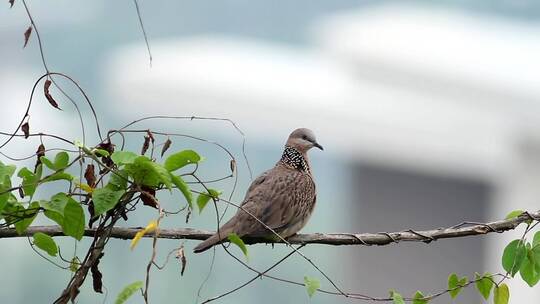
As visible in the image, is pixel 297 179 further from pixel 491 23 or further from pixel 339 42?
pixel 491 23

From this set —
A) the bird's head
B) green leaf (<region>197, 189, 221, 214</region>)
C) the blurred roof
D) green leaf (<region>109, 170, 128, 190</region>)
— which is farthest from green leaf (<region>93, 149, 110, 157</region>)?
the blurred roof

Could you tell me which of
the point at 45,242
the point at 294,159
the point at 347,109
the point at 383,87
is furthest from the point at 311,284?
the point at 347,109

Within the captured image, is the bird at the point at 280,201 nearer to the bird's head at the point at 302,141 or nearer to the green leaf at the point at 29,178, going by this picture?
the bird's head at the point at 302,141

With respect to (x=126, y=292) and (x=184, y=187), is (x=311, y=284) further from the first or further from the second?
(x=126, y=292)

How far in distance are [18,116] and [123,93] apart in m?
3.40

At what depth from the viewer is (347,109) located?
1961cm

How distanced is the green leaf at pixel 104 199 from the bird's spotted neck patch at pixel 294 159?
2327 mm

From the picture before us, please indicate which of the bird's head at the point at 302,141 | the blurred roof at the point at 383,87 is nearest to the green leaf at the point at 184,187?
the bird's head at the point at 302,141

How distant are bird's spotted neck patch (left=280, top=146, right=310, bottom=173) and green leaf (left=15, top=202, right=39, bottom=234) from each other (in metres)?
2.33

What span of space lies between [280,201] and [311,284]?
1.60 metres

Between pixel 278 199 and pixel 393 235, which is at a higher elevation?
pixel 278 199

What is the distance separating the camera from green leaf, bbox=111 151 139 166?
3080 millimetres

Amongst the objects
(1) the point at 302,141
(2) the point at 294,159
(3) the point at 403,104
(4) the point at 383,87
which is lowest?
(2) the point at 294,159

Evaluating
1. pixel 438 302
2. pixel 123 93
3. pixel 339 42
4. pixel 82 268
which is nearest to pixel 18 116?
pixel 123 93
